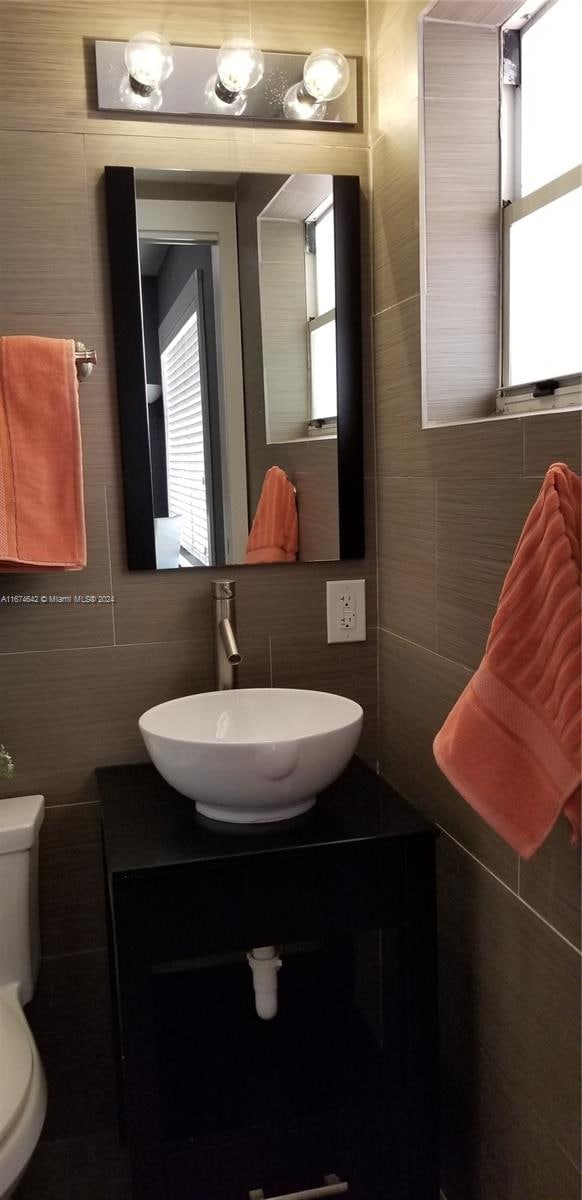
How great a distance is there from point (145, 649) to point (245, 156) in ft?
3.07

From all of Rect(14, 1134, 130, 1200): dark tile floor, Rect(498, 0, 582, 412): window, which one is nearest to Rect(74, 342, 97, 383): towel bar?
Rect(498, 0, 582, 412): window

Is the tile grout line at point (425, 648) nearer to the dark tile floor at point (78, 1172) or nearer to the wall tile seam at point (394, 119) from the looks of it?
the wall tile seam at point (394, 119)

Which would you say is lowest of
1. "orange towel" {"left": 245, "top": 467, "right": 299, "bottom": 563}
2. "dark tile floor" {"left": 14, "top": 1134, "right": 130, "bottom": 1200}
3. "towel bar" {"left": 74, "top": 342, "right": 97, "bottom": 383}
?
"dark tile floor" {"left": 14, "top": 1134, "right": 130, "bottom": 1200}

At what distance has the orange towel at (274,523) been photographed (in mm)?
1807

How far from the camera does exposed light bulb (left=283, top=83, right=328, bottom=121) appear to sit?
1724 mm

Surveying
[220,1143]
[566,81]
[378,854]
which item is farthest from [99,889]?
[566,81]

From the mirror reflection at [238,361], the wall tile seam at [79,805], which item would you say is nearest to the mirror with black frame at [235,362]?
the mirror reflection at [238,361]

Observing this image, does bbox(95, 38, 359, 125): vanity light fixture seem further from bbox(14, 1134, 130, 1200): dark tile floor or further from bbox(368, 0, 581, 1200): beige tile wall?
bbox(14, 1134, 130, 1200): dark tile floor

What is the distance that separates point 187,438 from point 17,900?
2.86 feet

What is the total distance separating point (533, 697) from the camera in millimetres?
1096

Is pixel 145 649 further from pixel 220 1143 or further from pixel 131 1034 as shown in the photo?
pixel 220 1143

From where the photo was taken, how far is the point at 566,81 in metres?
1.39

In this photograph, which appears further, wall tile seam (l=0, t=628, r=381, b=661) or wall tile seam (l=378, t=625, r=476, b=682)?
wall tile seam (l=0, t=628, r=381, b=661)

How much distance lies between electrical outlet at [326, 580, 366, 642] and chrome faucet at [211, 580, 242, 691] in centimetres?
21
